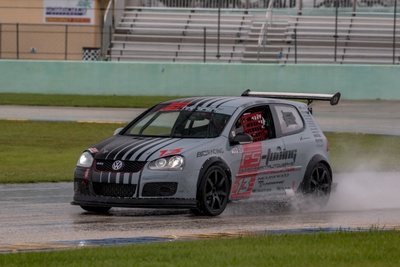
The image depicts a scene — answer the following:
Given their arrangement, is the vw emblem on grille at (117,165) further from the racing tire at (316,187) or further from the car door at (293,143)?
the racing tire at (316,187)

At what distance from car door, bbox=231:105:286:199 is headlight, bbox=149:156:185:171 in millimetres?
790

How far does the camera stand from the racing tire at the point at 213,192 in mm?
12125

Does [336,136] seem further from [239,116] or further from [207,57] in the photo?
[207,57]

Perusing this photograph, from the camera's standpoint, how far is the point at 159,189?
12016mm

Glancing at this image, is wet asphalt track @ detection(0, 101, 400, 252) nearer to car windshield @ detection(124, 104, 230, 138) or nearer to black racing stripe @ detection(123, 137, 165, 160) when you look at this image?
black racing stripe @ detection(123, 137, 165, 160)

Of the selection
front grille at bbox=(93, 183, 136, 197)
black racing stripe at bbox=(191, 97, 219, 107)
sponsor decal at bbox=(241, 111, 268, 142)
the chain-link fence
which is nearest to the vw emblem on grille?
front grille at bbox=(93, 183, 136, 197)

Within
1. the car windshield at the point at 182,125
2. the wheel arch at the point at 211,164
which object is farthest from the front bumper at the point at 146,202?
the car windshield at the point at 182,125

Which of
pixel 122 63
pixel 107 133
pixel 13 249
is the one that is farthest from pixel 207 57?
pixel 13 249

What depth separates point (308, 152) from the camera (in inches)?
539


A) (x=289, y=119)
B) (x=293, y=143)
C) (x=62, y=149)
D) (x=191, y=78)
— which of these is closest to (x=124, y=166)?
(x=293, y=143)

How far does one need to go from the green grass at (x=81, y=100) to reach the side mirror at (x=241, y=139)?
21.7 m

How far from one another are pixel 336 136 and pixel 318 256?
16690 mm

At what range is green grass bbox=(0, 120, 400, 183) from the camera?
A: 60.1 feet

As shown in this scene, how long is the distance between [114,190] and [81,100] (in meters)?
24.7
